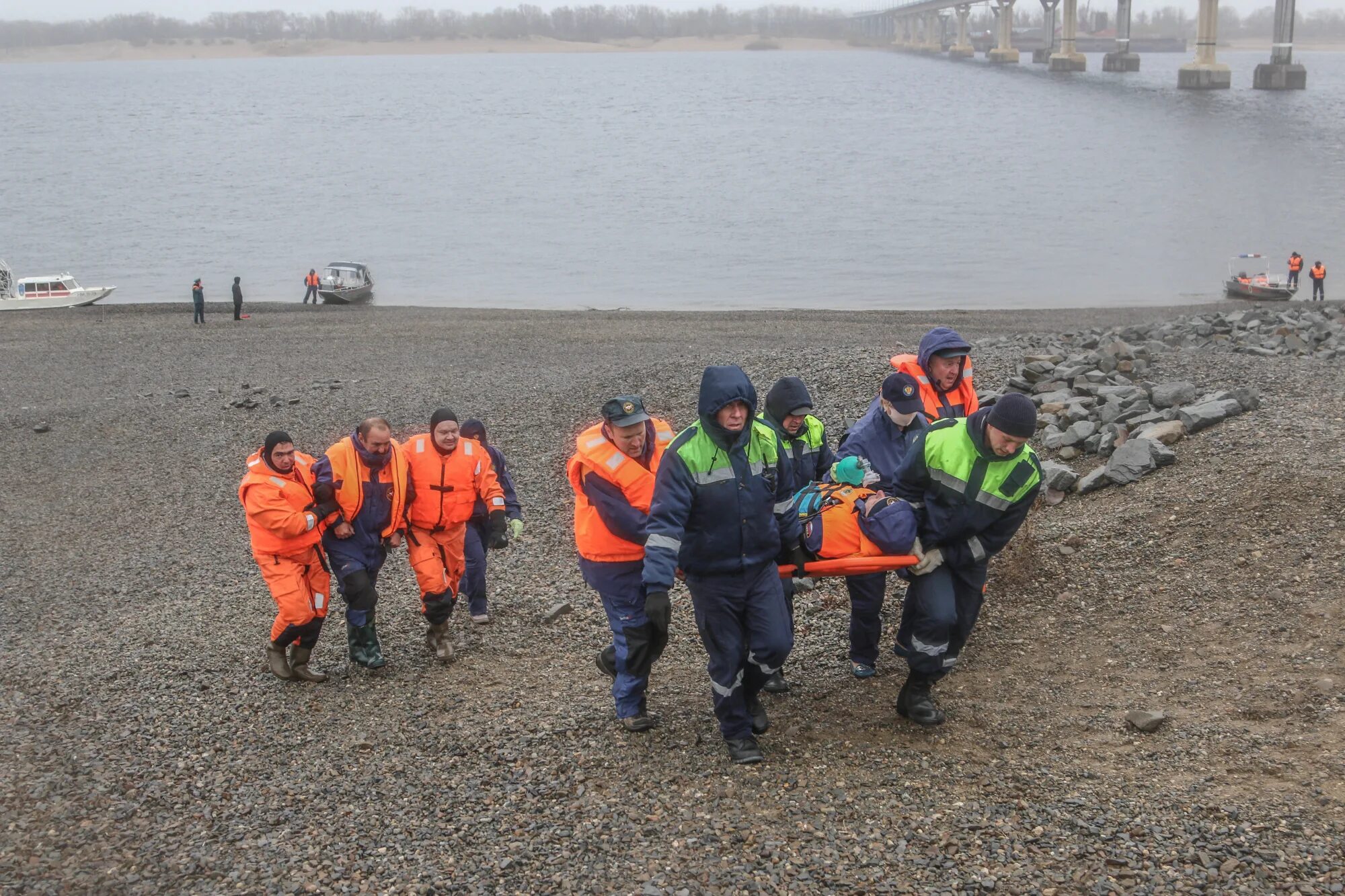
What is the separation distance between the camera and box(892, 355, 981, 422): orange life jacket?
6.43m

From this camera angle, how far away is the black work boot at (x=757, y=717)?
5.63 metres

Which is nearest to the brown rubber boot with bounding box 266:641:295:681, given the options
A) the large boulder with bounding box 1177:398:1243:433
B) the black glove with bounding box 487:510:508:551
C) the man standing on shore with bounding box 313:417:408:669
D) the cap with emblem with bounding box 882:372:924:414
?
the man standing on shore with bounding box 313:417:408:669

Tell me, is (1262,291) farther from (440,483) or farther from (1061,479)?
(440,483)

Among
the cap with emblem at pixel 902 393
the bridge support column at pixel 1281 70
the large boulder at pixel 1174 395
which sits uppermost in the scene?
the bridge support column at pixel 1281 70

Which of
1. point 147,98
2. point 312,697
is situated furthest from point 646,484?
point 147,98

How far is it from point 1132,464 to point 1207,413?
105 centimetres

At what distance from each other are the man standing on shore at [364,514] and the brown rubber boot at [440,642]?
1.07 ft

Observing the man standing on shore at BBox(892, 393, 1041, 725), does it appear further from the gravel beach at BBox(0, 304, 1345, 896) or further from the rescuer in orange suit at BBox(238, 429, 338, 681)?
the rescuer in orange suit at BBox(238, 429, 338, 681)

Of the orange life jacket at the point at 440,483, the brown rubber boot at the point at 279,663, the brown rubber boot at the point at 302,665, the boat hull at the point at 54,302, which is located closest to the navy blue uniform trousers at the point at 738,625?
the orange life jacket at the point at 440,483

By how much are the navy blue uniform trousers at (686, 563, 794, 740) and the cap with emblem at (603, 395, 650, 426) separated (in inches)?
30.2

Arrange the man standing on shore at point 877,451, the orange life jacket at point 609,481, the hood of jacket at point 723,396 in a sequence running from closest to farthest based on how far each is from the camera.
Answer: the hood of jacket at point 723,396 → the orange life jacket at point 609,481 → the man standing on shore at point 877,451

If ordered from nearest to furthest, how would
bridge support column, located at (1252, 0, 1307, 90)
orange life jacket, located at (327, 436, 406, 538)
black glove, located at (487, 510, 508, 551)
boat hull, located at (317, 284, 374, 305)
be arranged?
orange life jacket, located at (327, 436, 406, 538) → black glove, located at (487, 510, 508, 551) → boat hull, located at (317, 284, 374, 305) → bridge support column, located at (1252, 0, 1307, 90)

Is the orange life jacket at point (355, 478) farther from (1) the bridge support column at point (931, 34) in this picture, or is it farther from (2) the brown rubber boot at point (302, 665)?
(1) the bridge support column at point (931, 34)

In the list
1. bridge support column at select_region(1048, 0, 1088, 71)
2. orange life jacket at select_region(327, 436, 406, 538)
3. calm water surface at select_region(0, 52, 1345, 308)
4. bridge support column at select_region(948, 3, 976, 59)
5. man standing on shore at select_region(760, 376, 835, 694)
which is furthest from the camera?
bridge support column at select_region(948, 3, 976, 59)
